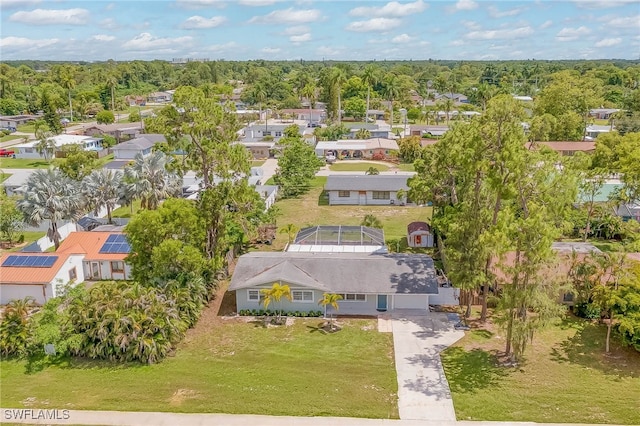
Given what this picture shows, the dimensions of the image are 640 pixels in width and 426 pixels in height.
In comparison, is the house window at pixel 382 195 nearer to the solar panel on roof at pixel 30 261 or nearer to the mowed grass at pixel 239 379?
the mowed grass at pixel 239 379

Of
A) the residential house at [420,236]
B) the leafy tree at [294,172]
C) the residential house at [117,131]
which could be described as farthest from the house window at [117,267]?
the residential house at [117,131]

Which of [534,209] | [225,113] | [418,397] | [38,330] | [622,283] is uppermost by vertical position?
Answer: [225,113]

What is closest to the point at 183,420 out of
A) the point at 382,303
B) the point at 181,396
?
the point at 181,396

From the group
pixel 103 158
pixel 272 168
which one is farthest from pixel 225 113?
pixel 103 158

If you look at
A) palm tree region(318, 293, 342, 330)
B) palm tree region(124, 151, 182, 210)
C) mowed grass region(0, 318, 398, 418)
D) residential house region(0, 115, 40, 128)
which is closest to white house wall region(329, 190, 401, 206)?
palm tree region(124, 151, 182, 210)

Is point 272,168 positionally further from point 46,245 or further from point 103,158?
point 46,245

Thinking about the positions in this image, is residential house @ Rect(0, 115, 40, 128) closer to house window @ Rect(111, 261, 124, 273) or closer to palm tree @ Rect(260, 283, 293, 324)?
house window @ Rect(111, 261, 124, 273)
